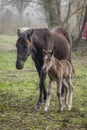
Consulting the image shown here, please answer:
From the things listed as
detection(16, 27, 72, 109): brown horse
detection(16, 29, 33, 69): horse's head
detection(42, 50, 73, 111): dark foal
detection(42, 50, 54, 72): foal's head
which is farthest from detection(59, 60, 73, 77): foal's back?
detection(16, 29, 33, 69): horse's head

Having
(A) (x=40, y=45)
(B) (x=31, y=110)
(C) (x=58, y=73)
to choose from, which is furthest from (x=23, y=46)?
(B) (x=31, y=110)

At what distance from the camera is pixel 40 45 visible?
7.80 meters

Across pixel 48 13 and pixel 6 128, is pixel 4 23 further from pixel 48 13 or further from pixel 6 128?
pixel 6 128

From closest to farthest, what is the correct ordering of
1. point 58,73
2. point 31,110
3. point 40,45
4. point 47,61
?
point 47,61
point 58,73
point 31,110
point 40,45

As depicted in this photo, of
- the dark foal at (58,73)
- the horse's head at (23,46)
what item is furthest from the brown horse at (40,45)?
the dark foal at (58,73)

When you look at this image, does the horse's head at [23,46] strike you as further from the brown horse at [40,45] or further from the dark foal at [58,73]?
the dark foal at [58,73]

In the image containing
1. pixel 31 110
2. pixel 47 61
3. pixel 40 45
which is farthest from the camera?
pixel 40 45

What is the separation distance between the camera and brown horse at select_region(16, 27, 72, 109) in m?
7.32

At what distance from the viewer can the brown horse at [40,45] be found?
7320 millimetres

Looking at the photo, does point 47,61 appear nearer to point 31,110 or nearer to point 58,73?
point 58,73

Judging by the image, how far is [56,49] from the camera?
8570mm

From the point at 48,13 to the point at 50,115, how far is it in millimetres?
20980

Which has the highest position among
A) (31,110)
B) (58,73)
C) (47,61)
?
(47,61)

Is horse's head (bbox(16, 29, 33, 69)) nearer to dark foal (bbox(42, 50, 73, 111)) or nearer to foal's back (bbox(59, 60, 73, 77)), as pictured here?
dark foal (bbox(42, 50, 73, 111))
